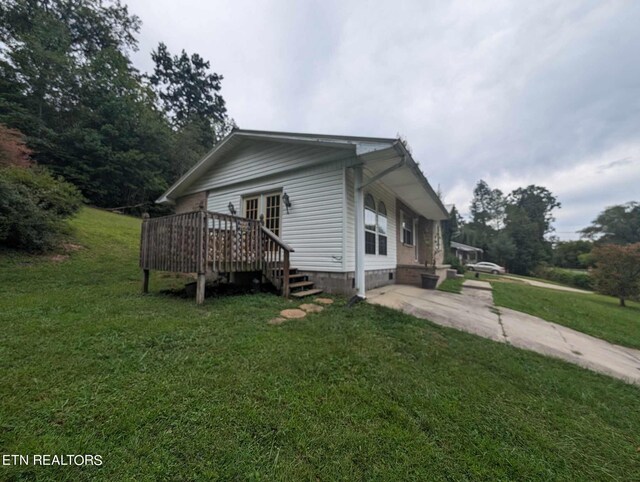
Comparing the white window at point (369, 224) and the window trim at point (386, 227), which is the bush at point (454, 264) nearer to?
the window trim at point (386, 227)

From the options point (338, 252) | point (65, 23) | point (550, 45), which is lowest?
point (338, 252)

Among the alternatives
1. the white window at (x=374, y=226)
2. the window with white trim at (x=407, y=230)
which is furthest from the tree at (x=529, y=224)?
the white window at (x=374, y=226)

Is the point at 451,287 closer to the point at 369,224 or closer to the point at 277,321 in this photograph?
the point at 369,224

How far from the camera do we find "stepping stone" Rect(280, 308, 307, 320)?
12.8 ft

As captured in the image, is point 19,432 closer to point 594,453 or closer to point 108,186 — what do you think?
point 594,453

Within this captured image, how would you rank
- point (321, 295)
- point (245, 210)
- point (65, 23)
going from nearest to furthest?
1. point (321, 295)
2. point (245, 210)
3. point (65, 23)

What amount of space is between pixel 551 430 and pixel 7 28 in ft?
115

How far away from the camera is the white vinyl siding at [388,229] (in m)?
5.62

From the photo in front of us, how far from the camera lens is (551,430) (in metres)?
1.84

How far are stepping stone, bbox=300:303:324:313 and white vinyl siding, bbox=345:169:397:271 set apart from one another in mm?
1328

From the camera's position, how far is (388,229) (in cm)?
834

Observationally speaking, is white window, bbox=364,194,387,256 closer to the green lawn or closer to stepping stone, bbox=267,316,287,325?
stepping stone, bbox=267,316,287,325

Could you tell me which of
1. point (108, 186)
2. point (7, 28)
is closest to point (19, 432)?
point (108, 186)

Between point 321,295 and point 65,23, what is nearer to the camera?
point 321,295
